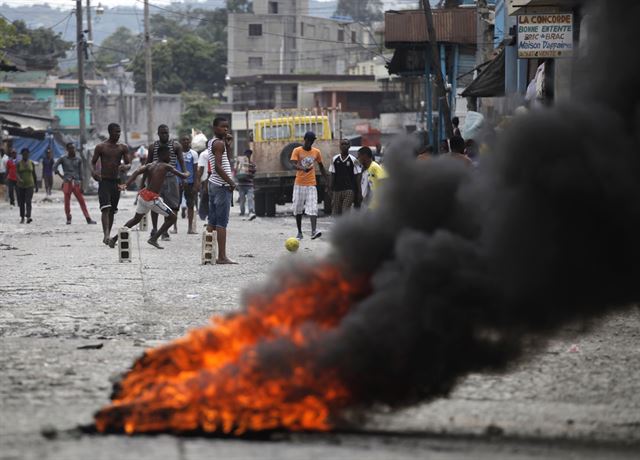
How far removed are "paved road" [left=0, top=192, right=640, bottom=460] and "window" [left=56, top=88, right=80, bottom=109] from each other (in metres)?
63.2

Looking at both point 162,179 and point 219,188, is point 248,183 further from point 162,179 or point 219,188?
point 219,188

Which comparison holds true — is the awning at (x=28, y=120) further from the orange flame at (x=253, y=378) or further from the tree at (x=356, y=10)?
the tree at (x=356, y=10)

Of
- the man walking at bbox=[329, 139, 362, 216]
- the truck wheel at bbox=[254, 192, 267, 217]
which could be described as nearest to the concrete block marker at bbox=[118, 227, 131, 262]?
the man walking at bbox=[329, 139, 362, 216]

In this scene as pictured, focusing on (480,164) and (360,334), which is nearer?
(360,334)

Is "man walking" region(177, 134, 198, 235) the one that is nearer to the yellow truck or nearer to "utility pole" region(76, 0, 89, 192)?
the yellow truck

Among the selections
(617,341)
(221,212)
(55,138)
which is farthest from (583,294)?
(55,138)

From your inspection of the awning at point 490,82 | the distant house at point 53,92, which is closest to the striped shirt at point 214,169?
the awning at point 490,82

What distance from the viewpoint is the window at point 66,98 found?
7650cm

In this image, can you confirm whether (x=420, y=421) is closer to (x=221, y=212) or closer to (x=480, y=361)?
(x=480, y=361)

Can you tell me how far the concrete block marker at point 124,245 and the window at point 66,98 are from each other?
62.2 metres

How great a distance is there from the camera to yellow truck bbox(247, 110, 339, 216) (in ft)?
101

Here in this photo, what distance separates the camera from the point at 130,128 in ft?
282

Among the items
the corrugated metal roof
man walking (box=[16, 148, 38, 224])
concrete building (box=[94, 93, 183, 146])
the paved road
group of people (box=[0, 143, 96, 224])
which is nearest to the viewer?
the paved road

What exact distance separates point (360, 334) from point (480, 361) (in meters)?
0.64
